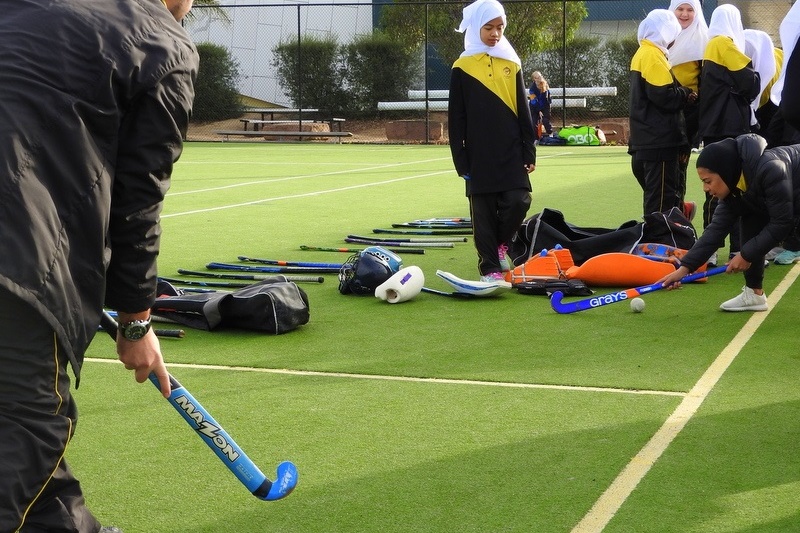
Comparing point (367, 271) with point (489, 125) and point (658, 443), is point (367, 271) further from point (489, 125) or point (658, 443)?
point (658, 443)

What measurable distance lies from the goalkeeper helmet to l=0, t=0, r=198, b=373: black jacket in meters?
5.10

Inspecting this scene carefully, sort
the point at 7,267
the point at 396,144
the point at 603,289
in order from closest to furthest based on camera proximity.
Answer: the point at 7,267
the point at 603,289
the point at 396,144

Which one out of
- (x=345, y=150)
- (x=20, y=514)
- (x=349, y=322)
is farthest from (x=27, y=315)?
(x=345, y=150)

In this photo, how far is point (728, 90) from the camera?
8.73m

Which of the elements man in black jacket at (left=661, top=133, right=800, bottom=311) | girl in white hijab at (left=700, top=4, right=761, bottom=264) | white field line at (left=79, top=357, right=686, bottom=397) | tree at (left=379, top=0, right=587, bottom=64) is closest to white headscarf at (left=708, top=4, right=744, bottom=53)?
girl in white hijab at (left=700, top=4, right=761, bottom=264)

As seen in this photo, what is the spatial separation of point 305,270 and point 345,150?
708 inches

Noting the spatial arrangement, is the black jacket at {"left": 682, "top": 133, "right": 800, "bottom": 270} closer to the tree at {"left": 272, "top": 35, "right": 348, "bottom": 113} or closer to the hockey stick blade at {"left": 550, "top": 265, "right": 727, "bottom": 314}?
the hockey stick blade at {"left": 550, "top": 265, "right": 727, "bottom": 314}

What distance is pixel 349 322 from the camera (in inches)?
275

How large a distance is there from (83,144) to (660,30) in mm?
7452

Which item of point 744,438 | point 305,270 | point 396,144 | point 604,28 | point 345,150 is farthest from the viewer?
point 604,28

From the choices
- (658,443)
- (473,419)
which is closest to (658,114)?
(473,419)

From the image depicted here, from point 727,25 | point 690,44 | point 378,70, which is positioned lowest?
point 690,44

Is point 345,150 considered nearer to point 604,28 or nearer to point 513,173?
point 604,28

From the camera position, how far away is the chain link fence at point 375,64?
100 feet
